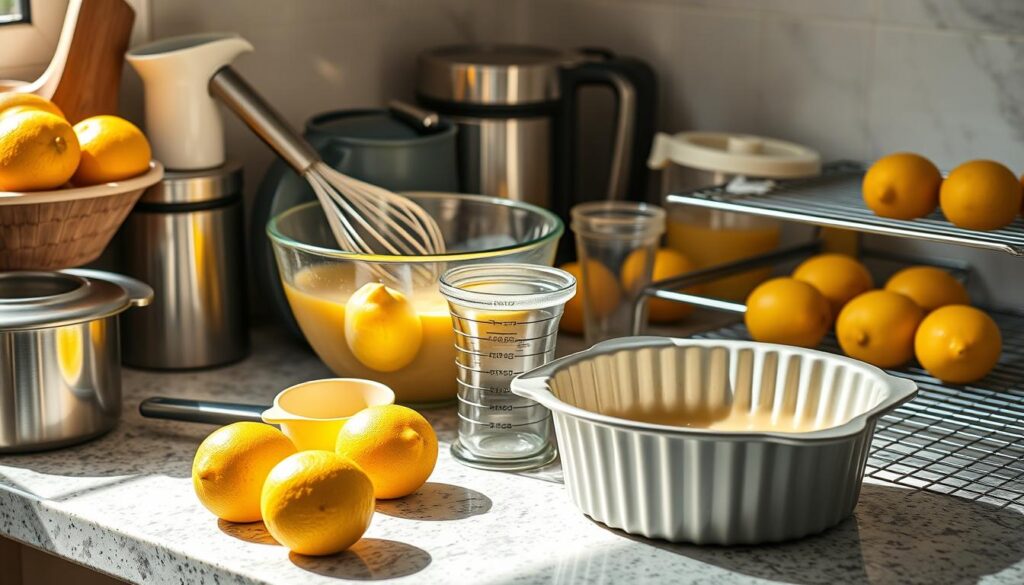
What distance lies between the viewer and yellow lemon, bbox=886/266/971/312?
1.24 meters

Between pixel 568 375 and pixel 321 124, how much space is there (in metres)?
0.54

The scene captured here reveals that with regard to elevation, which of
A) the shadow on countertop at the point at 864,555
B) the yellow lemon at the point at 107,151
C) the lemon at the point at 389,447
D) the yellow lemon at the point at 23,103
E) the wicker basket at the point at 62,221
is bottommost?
the shadow on countertop at the point at 864,555

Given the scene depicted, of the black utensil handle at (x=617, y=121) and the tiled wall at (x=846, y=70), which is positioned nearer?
the tiled wall at (x=846, y=70)

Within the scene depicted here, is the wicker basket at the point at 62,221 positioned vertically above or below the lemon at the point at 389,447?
above

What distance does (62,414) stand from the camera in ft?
3.48

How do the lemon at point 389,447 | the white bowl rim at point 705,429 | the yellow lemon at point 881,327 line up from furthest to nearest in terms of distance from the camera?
the yellow lemon at point 881,327
the lemon at point 389,447
the white bowl rim at point 705,429

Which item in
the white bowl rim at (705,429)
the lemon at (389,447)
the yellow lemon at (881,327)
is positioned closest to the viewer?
the white bowl rim at (705,429)

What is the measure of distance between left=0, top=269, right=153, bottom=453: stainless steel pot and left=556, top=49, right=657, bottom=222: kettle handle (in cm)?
55

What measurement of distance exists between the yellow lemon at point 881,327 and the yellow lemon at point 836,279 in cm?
6

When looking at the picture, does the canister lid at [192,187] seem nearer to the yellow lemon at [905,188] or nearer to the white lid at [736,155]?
the white lid at [736,155]

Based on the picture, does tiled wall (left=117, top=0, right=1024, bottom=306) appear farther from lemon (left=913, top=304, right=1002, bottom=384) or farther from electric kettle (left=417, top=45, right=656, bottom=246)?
lemon (left=913, top=304, right=1002, bottom=384)

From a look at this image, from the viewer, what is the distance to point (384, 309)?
3.67 feet

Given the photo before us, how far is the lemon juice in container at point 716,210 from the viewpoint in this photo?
1399 mm

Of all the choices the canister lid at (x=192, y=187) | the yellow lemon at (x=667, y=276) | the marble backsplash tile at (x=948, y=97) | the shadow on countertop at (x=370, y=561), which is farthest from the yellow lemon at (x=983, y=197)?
the canister lid at (x=192, y=187)
